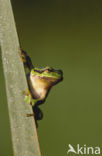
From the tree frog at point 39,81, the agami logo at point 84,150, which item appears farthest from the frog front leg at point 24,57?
the agami logo at point 84,150

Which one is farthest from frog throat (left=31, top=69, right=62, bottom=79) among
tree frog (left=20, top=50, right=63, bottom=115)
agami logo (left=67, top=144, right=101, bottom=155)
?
agami logo (left=67, top=144, right=101, bottom=155)

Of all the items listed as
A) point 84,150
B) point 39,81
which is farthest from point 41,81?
point 84,150

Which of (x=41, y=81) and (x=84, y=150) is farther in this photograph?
(x=84, y=150)

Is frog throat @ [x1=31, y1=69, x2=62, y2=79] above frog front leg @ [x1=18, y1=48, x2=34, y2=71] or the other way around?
the other way around

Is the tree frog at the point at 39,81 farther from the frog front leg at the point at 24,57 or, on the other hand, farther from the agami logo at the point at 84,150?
the agami logo at the point at 84,150

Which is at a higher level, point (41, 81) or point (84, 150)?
point (41, 81)

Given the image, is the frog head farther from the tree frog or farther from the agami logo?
the agami logo

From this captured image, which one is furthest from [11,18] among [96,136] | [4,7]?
[96,136]

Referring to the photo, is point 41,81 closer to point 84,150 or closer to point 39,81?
point 39,81

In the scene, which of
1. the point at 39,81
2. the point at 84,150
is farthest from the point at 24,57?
the point at 84,150

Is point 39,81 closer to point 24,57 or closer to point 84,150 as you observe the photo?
point 24,57
